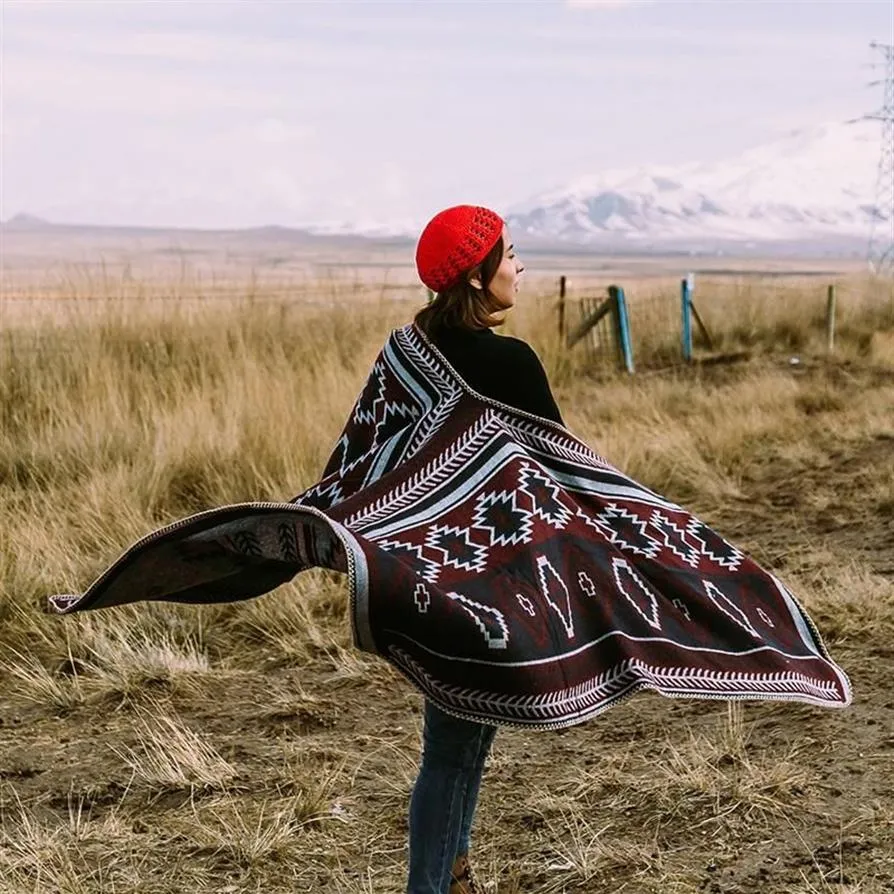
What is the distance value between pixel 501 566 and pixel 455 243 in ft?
2.09

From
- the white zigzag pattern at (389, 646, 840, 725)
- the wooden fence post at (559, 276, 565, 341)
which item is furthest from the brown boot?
the wooden fence post at (559, 276, 565, 341)

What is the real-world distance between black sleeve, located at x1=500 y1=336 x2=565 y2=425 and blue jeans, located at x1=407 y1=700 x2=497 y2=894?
0.60 m

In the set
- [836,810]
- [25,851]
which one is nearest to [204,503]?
[25,851]

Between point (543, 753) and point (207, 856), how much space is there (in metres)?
1.14

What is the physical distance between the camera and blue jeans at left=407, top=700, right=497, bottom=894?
2787 millimetres

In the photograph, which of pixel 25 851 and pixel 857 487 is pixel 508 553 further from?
pixel 857 487

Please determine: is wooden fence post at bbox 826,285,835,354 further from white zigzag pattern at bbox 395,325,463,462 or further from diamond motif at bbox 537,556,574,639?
diamond motif at bbox 537,556,574,639

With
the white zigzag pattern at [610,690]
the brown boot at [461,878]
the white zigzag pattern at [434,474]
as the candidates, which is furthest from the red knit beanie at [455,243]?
the brown boot at [461,878]

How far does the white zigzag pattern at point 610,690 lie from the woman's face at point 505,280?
739 mm

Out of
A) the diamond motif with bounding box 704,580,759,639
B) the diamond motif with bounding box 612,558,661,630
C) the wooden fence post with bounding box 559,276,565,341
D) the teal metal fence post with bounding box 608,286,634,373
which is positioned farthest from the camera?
the teal metal fence post with bounding box 608,286,634,373

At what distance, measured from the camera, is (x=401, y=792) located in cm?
412

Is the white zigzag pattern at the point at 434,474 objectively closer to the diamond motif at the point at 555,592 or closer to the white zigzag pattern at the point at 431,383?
the white zigzag pattern at the point at 431,383

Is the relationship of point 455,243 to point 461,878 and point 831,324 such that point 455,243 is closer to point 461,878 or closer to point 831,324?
point 461,878

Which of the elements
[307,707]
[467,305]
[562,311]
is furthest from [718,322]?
[467,305]
